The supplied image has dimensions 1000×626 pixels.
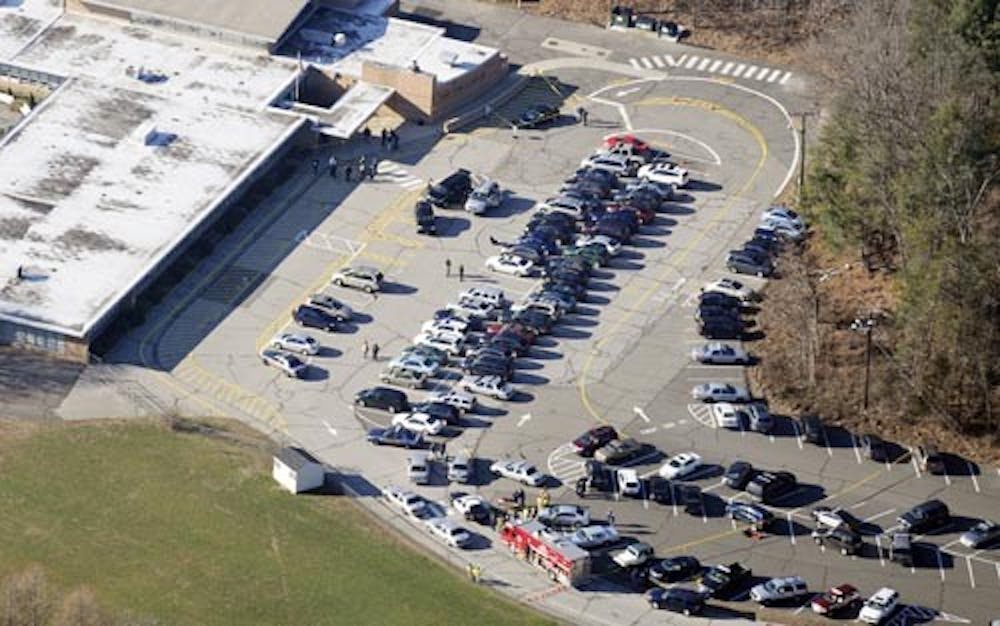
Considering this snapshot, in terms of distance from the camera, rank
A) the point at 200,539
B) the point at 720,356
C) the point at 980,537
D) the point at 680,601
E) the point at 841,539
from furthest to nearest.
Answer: the point at 720,356
the point at 980,537
the point at 841,539
the point at 200,539
the point at 680,601

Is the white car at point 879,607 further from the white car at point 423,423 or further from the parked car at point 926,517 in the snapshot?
the white car at point 423,423

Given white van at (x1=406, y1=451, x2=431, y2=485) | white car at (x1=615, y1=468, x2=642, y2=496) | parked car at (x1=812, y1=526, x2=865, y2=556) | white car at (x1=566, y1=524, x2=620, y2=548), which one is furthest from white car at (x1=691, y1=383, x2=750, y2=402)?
white van at (x1=406, y1=451, x2=431, y2=485)

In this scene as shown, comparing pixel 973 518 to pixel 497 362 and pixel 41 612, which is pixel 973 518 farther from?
pixel 41 612

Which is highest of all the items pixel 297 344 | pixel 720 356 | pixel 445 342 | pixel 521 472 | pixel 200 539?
pixel 720 356

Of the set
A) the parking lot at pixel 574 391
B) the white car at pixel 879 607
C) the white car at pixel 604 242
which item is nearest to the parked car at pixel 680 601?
the parking lot at pixel 574 391

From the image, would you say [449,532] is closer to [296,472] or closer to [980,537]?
[296,472]

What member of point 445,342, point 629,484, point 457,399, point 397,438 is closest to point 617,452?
point 629,484
